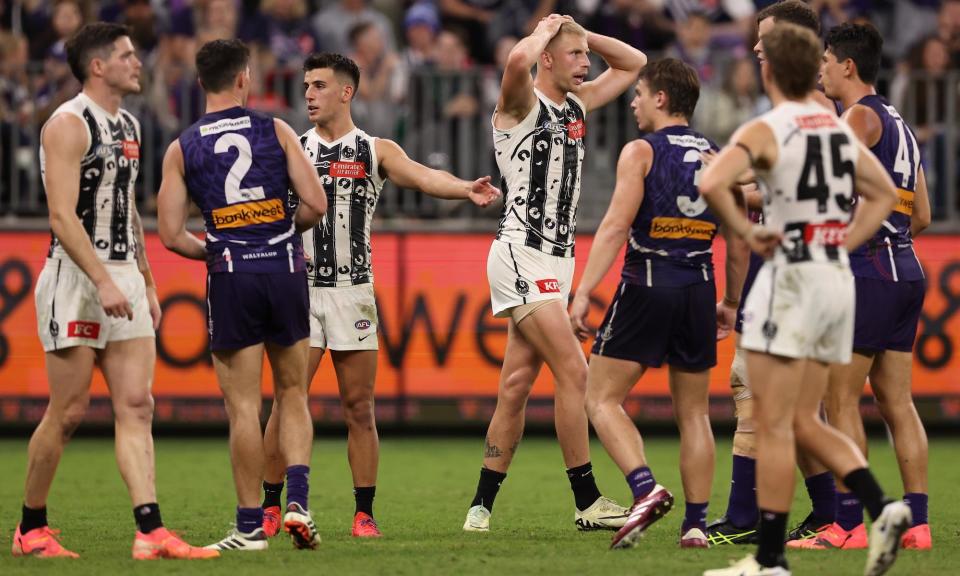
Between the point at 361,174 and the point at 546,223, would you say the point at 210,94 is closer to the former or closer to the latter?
the point at 361,174

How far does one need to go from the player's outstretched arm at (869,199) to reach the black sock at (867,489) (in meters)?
1.01

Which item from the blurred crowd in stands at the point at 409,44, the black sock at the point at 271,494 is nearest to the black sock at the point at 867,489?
the black sock at the point at 271,494

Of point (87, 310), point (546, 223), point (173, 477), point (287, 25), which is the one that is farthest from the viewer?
point (287, 25)

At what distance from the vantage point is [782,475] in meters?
6.14

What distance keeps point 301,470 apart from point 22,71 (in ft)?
25.6

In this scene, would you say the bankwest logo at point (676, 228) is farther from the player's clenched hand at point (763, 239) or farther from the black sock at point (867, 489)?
the black sock at point (867, 489)

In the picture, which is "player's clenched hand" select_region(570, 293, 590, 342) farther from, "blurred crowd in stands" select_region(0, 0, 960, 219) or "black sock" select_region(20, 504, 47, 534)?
"blurred crowd in stands" select_region(0, 0, 960, 219)

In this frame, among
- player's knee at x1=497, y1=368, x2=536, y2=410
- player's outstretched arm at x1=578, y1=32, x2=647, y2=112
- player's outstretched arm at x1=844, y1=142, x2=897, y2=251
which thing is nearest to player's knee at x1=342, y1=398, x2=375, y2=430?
player's knee at x1=497, y1=368, x2=536, y2=410

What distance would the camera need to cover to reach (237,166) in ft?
23.8

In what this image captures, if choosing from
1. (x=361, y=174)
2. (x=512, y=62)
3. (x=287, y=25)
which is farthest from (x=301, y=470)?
(x=287, y=25)

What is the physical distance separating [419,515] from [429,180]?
229cm

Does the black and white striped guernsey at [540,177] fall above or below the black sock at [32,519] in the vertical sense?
above

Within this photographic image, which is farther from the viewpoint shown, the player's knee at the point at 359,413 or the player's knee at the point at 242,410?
the player's knee at the point at 359,413

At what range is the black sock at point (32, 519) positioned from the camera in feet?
24.0
